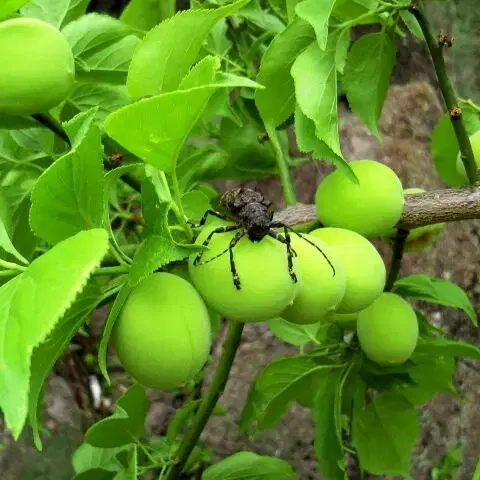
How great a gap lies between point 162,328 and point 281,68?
0.33 meters

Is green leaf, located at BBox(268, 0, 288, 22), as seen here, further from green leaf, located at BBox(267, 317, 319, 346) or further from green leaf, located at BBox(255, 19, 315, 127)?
green leaf, located at BBox(267, 317, 319, 346)

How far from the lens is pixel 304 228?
794 mm

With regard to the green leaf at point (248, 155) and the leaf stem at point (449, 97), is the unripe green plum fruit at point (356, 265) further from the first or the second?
the green leaf at point (248, 155)

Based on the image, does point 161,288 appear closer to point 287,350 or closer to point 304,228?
point 304,228

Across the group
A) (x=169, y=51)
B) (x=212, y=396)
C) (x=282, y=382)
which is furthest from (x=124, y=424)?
(x=169, y=51)

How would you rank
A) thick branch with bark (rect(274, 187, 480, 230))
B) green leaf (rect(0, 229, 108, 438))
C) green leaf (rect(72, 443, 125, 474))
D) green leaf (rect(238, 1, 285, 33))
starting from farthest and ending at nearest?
green leaf (rect(72, 443, 125, 474)), green leaf (rect(238, 1, 285, 33)), thick branch with bark (rect(274, 187, 480, 230)), green leaf (rect(0, 229, 108, 438))

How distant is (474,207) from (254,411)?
58cm

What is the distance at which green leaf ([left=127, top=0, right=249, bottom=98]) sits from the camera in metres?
0.61

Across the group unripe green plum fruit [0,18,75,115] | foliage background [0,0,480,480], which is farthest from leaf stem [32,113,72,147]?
foliage background [0,0,480,480]

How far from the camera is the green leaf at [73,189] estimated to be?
561 millimetres

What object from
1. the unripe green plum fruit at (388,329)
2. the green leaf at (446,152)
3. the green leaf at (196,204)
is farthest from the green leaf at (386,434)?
the green leaf at (196,204)

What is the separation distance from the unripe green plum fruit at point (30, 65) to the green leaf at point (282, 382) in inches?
22.4

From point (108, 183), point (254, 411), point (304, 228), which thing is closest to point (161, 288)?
point (108, 183)

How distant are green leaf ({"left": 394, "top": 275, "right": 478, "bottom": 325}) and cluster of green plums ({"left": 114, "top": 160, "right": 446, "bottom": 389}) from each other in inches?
11.6
